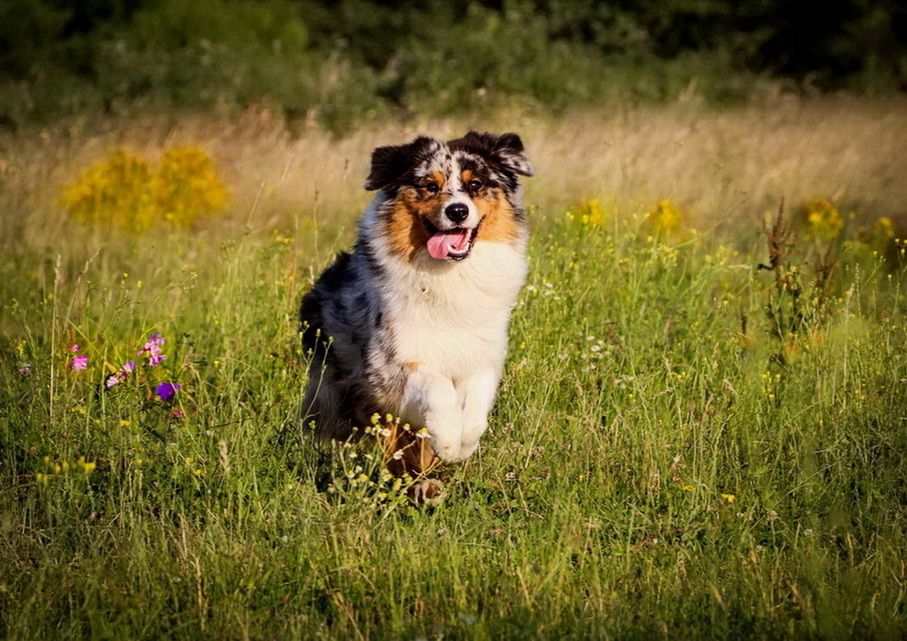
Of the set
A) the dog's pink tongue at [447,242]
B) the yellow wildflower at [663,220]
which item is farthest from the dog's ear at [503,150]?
the yellow wildflower at [663,220]

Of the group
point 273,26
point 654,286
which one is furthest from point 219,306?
point 273,26

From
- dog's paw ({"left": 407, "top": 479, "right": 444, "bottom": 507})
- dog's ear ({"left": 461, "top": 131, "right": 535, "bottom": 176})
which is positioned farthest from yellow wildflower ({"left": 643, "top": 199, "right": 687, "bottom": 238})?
dog's paw ({"left": 407, "top": 479, "right": 444, "bottom": 507})

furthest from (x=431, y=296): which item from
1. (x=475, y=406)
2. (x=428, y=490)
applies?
(x=428, y=490)

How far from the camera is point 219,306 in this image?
233 inches

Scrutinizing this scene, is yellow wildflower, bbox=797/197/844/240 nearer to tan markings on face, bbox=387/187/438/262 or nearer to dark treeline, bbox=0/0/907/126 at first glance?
tan markings on face, bbox=387/187/438/262

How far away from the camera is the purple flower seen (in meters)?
4.42

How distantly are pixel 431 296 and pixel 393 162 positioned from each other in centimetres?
67

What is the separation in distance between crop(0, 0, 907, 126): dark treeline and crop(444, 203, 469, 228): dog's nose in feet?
27.8

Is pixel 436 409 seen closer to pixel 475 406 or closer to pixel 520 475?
pixel 475 406

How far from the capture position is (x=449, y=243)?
14.7ft

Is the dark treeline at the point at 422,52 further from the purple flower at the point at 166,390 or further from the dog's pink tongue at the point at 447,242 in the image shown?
the purple flower at the point at 166,390

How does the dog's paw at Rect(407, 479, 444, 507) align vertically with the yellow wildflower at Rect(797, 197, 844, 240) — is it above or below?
below

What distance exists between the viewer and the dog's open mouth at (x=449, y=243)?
4.47 m

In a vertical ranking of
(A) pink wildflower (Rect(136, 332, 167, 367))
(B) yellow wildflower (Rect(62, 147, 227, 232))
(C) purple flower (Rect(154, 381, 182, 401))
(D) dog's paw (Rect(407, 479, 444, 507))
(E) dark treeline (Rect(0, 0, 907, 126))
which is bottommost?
(D) dog's paw (Rect(407, 479, 444, 507))
